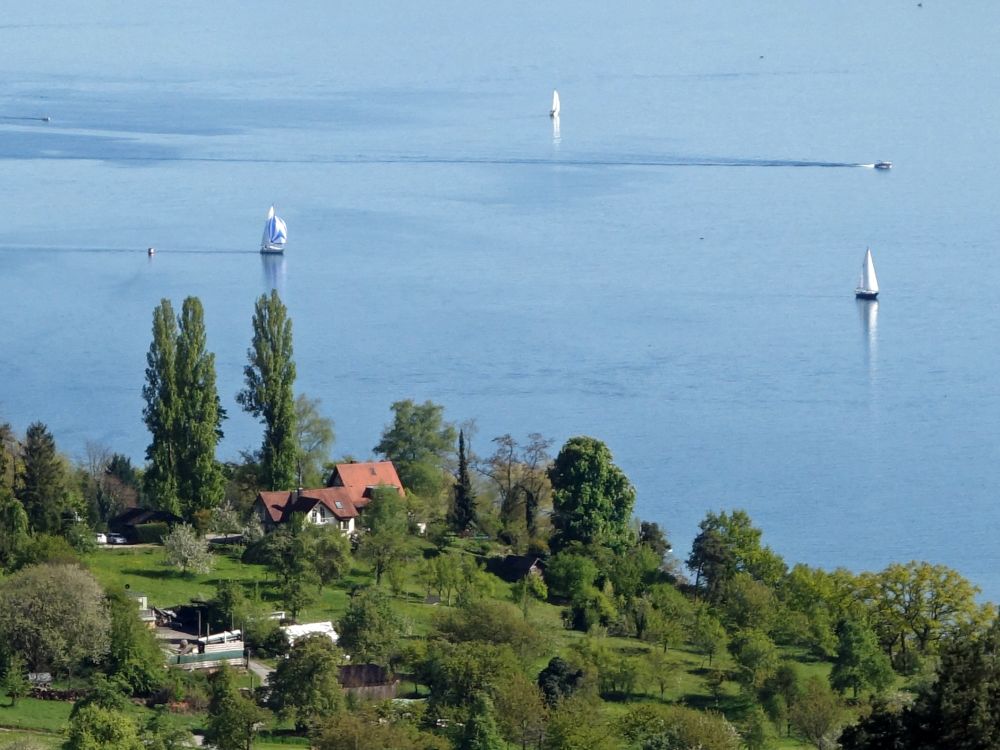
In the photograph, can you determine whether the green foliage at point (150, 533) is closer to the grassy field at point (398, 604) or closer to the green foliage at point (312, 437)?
the grassy field at point (398, 604)

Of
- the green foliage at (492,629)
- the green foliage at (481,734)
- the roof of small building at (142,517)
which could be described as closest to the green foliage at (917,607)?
the green foliage at (492,629)

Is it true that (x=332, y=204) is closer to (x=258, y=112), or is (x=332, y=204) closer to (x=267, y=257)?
(x=267, y=257)

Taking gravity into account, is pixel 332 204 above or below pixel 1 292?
above

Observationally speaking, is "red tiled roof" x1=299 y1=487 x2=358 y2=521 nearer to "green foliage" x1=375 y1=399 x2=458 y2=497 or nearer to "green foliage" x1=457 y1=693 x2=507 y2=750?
"green foliage" x1=375 y1=399 x2=458 y2=497

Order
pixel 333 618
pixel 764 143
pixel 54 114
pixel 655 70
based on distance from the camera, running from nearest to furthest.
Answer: pixel 333 618 < pixel 764 143 < pixel 54 114 < pixel 655 70

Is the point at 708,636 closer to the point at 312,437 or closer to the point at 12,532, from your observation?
the point at 12,532

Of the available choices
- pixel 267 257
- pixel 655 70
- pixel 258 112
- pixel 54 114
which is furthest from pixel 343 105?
pixel 267 257
